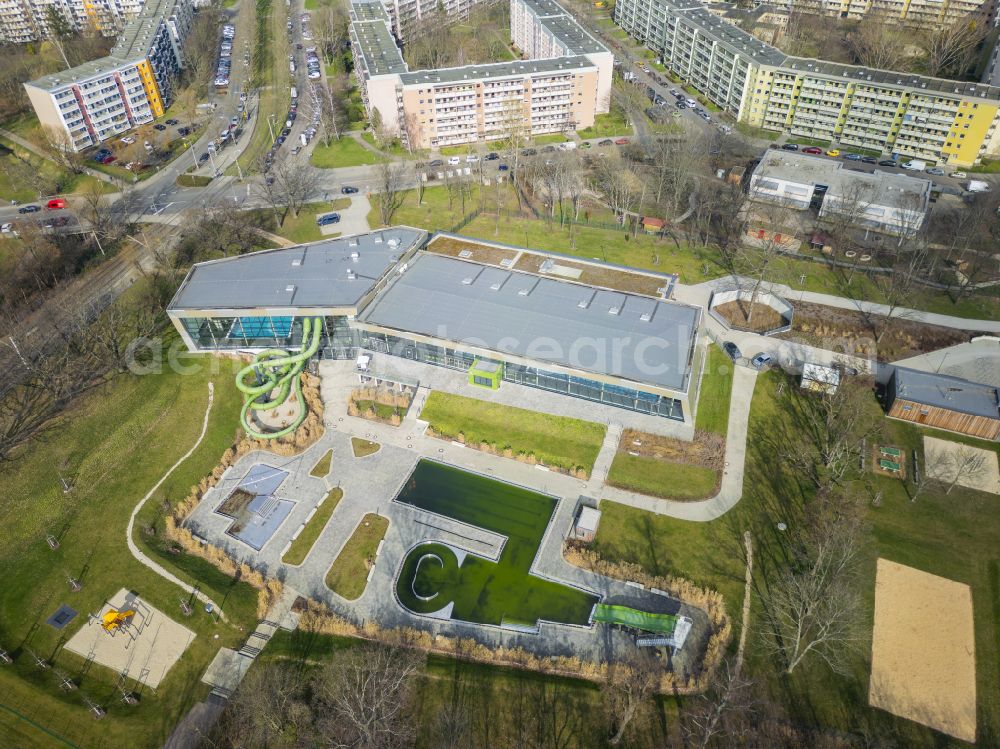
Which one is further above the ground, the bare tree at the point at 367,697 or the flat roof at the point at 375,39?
the flat roof at the point at 375,39

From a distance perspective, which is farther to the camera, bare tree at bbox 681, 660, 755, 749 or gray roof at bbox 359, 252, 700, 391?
gray roof at bbox 359, 252, 700, 391

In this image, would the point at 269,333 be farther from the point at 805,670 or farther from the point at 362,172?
the point at 805,670

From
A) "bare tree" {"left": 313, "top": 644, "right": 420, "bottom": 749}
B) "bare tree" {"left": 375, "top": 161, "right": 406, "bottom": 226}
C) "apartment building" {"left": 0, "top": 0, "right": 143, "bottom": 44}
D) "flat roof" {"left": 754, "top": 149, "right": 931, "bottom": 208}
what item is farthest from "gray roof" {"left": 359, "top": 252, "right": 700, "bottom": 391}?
"apartment building" {"left": 0, "top": 0, "right": 143, "bottom": 44}

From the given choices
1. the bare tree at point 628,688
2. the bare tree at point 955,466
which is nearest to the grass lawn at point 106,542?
the bare tree at point 628,688

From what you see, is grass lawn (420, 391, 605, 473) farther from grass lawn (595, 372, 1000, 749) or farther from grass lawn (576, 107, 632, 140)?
grass lawn (576, 107, 632, 140)

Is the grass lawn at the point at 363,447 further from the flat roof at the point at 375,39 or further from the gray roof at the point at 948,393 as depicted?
the flat roof at the point at 375,39

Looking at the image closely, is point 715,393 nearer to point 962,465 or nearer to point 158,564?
point 962,465

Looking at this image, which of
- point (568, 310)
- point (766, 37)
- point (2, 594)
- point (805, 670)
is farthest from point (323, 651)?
point (766, 37)
